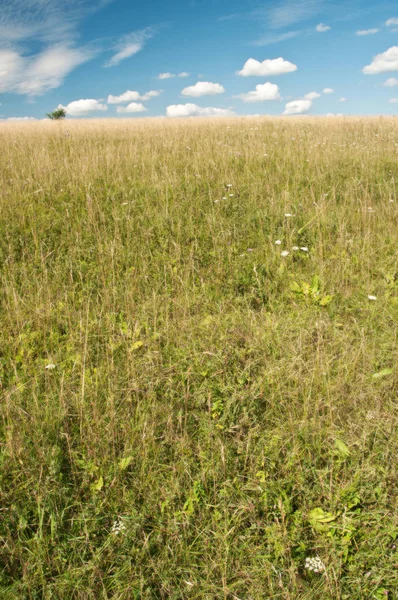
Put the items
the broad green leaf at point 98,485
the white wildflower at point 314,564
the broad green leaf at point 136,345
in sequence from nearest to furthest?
1. the white wildflower at point 314,564
2. the broad green leaf at point 98,485
3. the broad green leaf at point 136,345

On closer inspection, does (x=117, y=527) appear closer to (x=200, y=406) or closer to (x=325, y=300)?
(x=200, y=406)

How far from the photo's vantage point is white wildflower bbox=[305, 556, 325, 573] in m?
1.31

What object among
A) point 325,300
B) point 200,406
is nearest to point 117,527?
point 200,406

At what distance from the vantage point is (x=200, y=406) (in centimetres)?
196

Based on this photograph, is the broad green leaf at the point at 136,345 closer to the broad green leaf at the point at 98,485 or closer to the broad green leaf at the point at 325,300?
the broad green leaf at the point at 98,485

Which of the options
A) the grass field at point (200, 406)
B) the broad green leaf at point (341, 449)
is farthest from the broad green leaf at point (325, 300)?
the broad green leaf at point (341, 449)

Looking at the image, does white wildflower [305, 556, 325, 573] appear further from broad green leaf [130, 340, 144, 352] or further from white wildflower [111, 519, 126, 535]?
broad green leaf [130, 340, 144, 352]

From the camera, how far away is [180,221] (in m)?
3.88

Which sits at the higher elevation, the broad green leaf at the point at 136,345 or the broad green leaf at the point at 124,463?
the broad green leaf at the point at 136,345

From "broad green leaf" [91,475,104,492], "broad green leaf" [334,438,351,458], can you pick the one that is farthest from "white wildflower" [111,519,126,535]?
"broad green leaf" [334,438,351,458]

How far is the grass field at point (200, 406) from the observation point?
4.38ft

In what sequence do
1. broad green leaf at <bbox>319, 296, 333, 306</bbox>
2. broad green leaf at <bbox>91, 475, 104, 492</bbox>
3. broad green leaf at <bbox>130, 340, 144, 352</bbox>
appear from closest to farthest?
broad green leaf at <bbox>91, 475, 104, 492</bbox> < broad green leaf at <bbox>130, 340, 144, 352</bbox> < broad green leaf at <bbox>319, 296, 333, 306</bbox>

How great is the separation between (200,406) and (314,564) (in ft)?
2.78

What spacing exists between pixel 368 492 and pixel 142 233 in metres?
3.07
